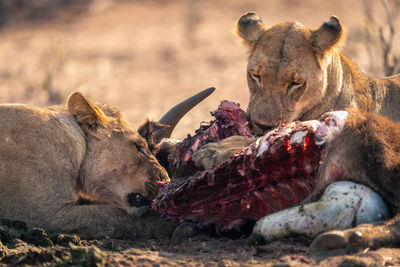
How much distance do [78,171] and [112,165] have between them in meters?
0.27

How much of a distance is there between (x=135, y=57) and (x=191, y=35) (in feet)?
6.76

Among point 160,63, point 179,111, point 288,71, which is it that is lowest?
point 179,111

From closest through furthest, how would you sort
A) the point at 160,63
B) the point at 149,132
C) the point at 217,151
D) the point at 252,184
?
the point at 252,184
the point at 217,151
the point at 149,132
the point at 160,63

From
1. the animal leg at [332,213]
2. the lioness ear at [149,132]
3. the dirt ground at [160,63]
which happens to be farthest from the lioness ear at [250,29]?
the animal leg at [332,213]

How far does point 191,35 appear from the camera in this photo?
16.1 metres

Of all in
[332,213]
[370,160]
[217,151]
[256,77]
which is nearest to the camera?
[332,213]

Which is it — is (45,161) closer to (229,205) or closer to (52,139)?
(52,139)

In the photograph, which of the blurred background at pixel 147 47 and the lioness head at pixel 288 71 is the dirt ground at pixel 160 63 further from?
the lioness head at pixel 288 71

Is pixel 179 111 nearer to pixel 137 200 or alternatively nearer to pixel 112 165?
pixel 112 165

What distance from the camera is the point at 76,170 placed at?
16.0 ft

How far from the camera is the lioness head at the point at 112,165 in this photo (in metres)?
5.01

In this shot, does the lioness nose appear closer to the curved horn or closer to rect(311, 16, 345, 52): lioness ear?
the curved horn

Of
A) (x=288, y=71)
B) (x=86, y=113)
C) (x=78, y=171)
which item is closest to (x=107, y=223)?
(x=78, y=171)

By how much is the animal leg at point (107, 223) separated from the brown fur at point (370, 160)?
1235mm
